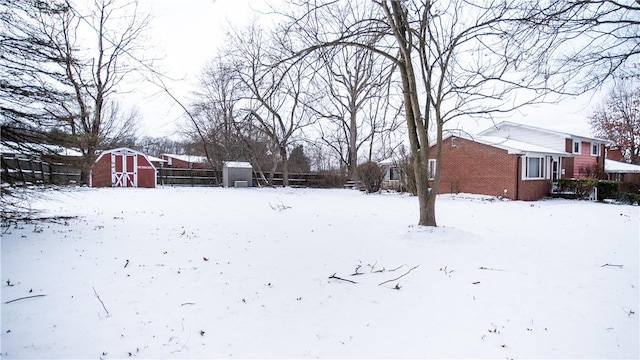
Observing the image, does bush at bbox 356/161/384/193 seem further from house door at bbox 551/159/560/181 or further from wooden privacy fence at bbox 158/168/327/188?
house door at bbox 551/159/560/181

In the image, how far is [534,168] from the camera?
58.4ft

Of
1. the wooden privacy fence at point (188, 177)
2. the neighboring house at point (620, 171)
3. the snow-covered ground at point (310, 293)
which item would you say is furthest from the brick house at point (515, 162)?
the wooden privacy fence at point (188, 177)

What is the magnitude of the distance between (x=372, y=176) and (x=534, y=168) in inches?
332

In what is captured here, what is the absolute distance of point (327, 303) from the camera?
3715mm

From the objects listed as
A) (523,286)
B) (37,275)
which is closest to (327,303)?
(523,286)

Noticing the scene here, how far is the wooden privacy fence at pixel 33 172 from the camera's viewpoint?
227 inches

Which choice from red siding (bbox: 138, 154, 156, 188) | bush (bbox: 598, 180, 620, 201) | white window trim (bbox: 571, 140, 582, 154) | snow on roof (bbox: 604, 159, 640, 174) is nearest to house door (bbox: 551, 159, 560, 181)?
bush (bbox: 598, 180, 620, 201)

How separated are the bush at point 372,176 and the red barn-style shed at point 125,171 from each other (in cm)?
1391

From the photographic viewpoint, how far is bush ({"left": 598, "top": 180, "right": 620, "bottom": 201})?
17406 mm

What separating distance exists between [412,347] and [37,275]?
424cm

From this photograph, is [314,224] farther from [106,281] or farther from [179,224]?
[106,281]

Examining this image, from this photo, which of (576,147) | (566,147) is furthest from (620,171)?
(566,147)

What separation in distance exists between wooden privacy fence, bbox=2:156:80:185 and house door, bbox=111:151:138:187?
16.6 m

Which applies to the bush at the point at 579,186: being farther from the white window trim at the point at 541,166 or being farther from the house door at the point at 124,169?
the house door at the point at 124,169
